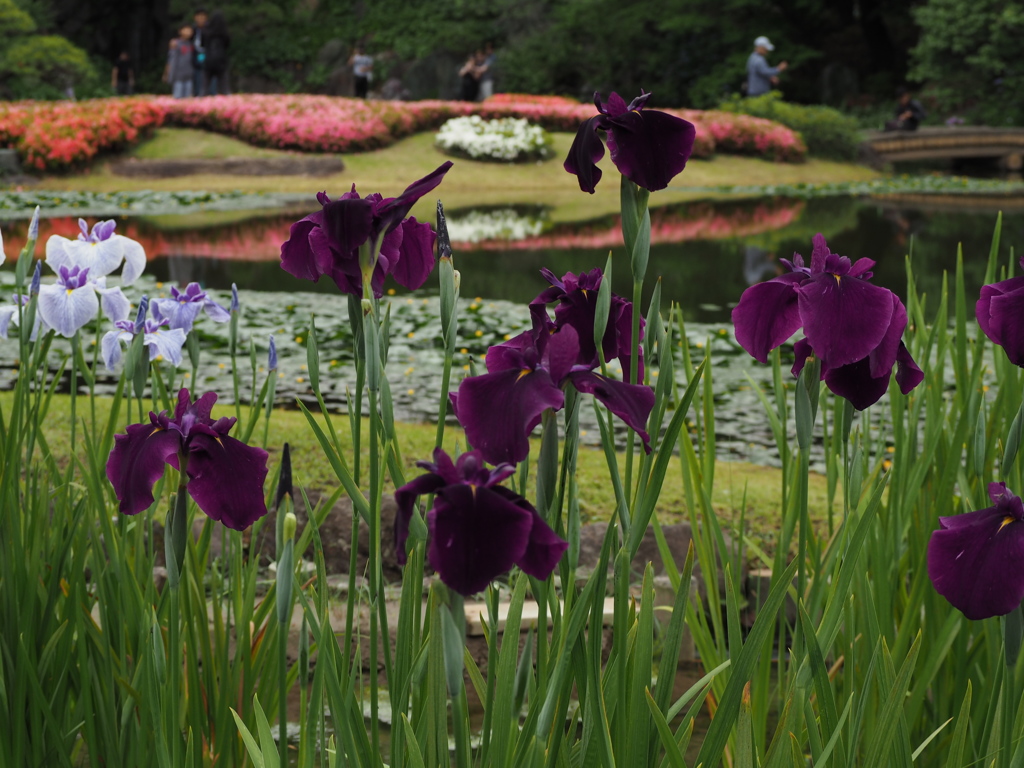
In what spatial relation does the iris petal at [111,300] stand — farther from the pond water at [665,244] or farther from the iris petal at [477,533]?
the pond water at [665,244]

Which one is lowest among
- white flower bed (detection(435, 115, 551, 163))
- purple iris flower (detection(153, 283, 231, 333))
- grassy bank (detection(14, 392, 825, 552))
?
grassy bank (detection(14, 392, 825, 552))

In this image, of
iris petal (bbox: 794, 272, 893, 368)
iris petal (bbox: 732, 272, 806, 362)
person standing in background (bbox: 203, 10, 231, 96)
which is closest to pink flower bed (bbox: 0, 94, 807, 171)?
person standing in background (bbox: 203, 10, 231, 96)

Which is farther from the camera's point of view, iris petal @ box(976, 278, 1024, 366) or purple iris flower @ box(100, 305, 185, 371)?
purple iris flower @ box(100, 305, 185, 371)

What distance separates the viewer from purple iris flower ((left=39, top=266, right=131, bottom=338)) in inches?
69.8

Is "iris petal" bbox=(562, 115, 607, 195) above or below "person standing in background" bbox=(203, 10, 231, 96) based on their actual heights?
below

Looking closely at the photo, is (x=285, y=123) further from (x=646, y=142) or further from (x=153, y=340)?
(x=646, y=142)

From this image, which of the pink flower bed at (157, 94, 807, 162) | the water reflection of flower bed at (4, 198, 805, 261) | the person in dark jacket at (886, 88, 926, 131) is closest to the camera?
the water reflection of flower bed at (4, 198, 805, 261)

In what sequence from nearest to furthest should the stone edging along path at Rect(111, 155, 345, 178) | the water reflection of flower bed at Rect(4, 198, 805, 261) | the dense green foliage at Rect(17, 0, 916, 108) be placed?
1. the water reflection of flower bed at Rect(4, 198, 805, 261)
2. the stone edging along path at Rect(111, 155, 345, 178)
3. the dense green foliage at Rect(17, 0, 916, 108)

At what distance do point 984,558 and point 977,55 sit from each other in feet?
81.9

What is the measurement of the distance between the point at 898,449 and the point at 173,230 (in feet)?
32.6

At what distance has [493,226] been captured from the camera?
37.3 feet

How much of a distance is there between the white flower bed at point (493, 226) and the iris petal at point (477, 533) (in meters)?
9.06

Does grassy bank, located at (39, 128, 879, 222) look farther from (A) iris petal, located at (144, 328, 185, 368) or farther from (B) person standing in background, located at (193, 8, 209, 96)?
(A) iris petal, located at (144, 328, 185, 368)

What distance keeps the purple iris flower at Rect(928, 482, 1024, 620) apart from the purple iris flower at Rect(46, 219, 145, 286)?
1493mm
